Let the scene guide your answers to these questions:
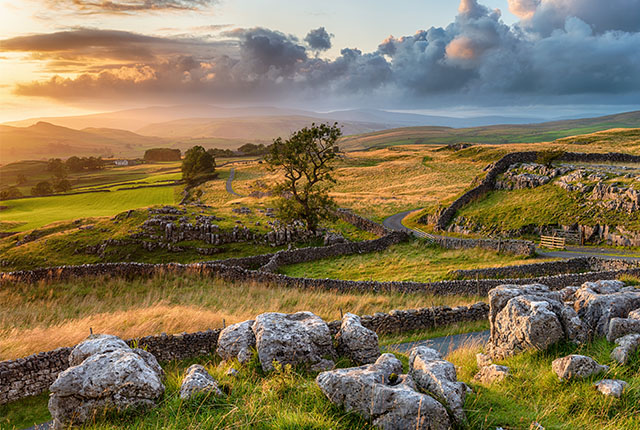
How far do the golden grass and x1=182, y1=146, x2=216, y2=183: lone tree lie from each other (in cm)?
9535

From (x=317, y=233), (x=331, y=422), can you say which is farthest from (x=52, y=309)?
(x=317, y=233)

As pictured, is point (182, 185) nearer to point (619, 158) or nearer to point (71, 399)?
point (619, 158)

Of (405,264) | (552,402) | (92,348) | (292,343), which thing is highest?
(92,348)

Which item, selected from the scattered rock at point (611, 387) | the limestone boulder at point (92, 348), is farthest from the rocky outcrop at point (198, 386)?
the scattered rock at point (611, 387)

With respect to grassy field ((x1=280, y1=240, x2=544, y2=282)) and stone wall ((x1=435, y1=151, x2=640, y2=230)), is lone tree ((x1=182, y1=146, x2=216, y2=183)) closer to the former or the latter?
stone wall ((x1=435, y1=151, x2=640, y2=230))

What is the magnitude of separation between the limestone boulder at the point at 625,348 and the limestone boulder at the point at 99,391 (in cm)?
974

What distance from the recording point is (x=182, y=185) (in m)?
115

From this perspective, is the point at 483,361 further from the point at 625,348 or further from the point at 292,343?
the point at 292,343

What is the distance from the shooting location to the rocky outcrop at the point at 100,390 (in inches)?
275

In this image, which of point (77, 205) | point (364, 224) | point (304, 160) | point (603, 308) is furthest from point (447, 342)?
point (77, 205)

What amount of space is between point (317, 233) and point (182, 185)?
3190 inches

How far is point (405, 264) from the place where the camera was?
35156 mm

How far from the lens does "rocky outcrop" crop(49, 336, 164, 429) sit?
22.9 ft

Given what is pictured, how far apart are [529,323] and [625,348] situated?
189 cm
